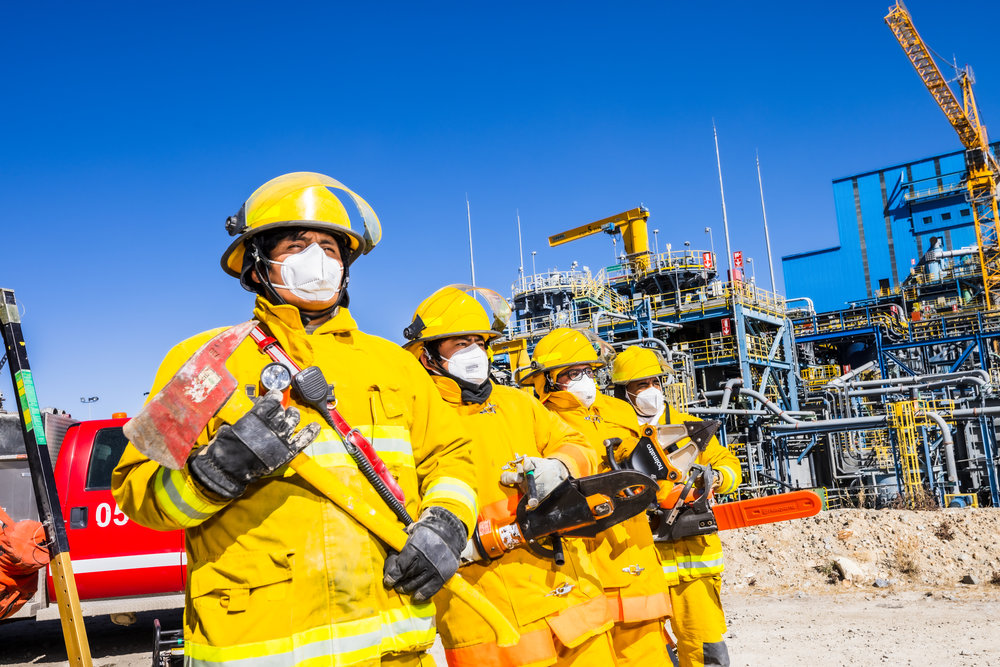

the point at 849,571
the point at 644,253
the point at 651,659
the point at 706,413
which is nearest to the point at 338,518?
the point at 651,659

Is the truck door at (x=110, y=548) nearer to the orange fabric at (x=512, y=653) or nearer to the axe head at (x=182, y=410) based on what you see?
the orange fabric at (x=512, y=653)

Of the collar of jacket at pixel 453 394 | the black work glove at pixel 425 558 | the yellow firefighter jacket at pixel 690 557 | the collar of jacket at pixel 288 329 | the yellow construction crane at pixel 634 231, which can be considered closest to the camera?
the black work glove at pixel 425 558

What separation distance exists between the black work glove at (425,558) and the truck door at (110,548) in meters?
5.27

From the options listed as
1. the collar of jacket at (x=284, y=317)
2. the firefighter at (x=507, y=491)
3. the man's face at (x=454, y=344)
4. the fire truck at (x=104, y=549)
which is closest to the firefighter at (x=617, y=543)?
→ the firefighter at (x=507, y=491)

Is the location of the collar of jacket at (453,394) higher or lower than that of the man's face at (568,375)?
lower

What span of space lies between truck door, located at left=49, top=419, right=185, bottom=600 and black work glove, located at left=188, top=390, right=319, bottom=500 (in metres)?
5.34

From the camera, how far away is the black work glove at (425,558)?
79.5 inches

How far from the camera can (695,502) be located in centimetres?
531

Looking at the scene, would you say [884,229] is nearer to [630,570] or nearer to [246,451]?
[630,570]

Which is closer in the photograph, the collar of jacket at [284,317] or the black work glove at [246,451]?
the black work glove at [246,451]

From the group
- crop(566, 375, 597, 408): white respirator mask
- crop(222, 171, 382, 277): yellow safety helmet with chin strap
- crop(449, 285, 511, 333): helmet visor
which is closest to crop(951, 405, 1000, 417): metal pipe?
crop(566, 375, 597, 408): white respirator mask

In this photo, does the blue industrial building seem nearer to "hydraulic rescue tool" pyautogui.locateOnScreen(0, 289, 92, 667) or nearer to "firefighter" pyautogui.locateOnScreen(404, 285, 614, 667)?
"firefighter" pyautogui.locateOnScreen(404, 285, 614, 667)

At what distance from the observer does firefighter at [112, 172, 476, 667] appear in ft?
6.14

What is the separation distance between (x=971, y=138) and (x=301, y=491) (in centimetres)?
5240
